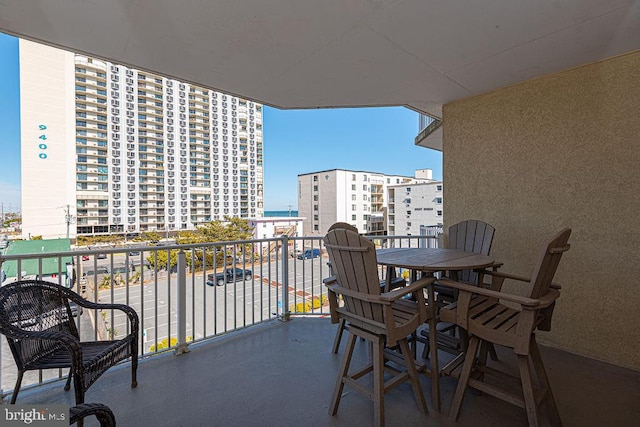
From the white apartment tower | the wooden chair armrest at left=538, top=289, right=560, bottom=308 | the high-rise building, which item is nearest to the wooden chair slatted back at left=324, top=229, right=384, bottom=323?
the wooden chair armrest at left=538, top=289, right=560, bottom=308

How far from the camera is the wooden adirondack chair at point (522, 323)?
1.43m

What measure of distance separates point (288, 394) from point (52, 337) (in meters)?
Result: 1.45

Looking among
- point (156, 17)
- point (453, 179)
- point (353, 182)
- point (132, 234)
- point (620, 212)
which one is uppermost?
point (353, 182)

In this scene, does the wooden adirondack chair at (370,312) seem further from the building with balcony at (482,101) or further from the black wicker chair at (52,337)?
the black wicker chair at (52,337)

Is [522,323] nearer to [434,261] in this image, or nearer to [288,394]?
[434,261]

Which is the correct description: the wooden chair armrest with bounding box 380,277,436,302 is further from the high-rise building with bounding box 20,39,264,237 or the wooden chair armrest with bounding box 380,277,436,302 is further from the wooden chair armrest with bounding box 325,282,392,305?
the high-rise building with bounding box 20,39,264,237

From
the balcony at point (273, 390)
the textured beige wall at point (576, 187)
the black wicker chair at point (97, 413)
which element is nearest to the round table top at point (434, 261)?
the balcony at point (273, 390)

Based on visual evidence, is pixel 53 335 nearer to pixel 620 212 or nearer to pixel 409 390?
pixel 409 390

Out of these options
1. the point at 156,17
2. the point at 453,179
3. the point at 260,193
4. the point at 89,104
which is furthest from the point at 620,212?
the point at 89,104

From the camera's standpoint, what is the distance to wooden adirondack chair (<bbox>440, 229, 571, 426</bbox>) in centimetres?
143

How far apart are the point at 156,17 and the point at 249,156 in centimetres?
3613

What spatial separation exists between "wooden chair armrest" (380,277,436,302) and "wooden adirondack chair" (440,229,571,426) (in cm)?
11

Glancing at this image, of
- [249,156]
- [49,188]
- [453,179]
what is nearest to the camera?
[453,179]

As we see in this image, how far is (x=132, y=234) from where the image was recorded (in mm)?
28203
